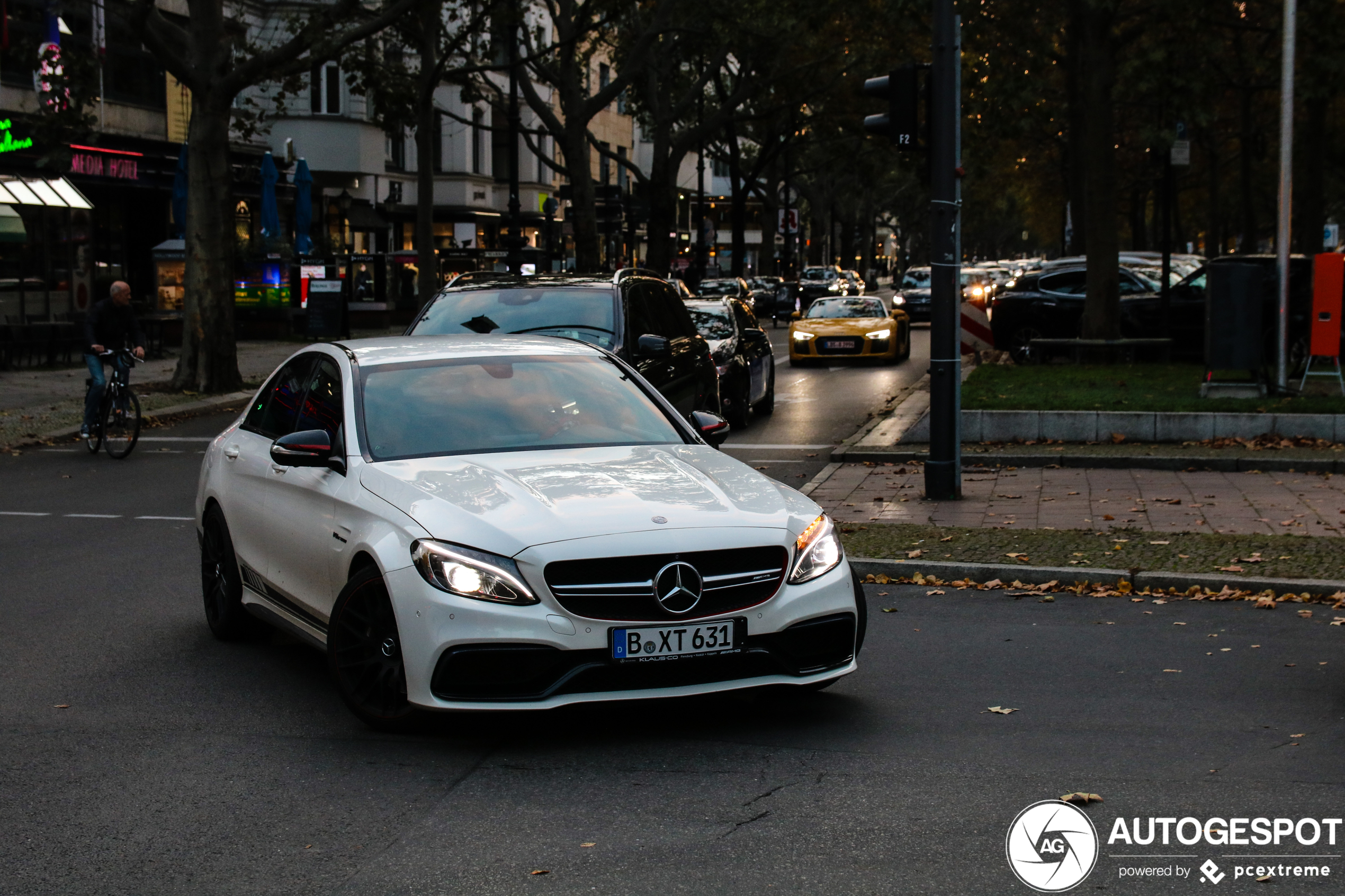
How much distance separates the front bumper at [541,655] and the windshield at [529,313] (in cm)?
753

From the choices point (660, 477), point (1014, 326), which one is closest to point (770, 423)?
point (1014, 326)

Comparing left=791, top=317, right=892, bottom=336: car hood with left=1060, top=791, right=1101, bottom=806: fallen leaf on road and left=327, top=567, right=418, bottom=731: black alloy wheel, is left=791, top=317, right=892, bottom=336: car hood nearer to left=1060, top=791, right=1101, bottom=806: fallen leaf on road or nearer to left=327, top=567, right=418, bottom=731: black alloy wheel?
left=327, top=567, right=418, bottom=731: black alloy wheel

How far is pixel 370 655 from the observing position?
19.8ft

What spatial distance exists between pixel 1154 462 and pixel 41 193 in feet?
82.6

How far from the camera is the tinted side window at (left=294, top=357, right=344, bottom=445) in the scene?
705cm

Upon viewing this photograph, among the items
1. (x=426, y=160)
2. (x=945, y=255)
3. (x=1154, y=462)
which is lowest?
(x=1154, y=462)

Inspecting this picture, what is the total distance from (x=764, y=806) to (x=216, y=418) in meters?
17.2

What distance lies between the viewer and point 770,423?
1975cm

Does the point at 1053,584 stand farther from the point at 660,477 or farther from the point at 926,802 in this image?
the point at 926,802

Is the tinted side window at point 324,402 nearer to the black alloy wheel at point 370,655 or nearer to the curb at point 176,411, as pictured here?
the black alloy wheel at point 370,655

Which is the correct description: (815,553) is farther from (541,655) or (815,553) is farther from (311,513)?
(311,513)

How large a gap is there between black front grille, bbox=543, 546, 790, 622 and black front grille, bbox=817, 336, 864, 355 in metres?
24.7

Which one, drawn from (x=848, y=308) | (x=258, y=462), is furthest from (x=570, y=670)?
(x=848, y=308)

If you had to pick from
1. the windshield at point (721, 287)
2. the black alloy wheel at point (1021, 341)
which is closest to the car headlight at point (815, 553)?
the black alloy wheel at point (1021, 341)
